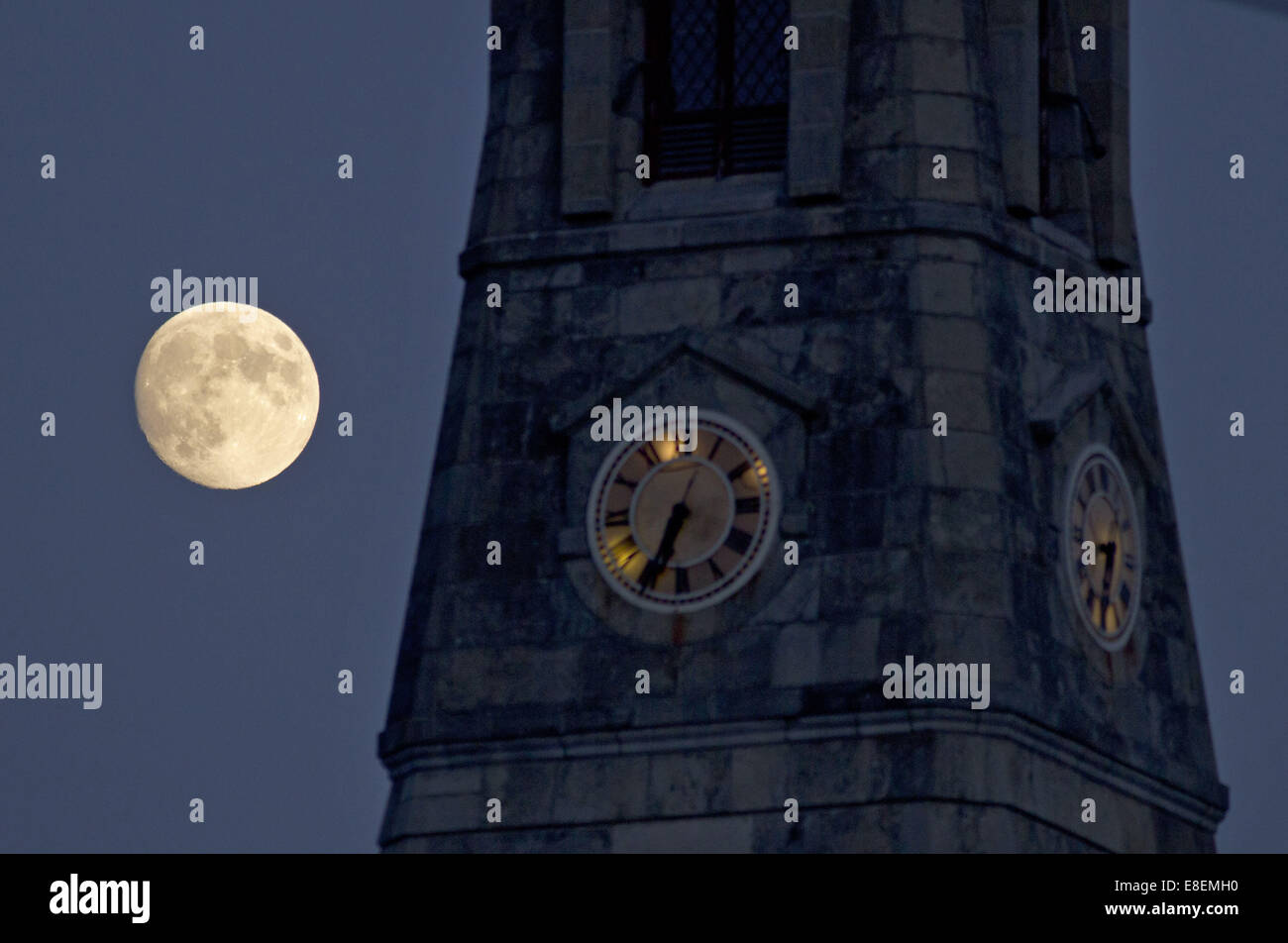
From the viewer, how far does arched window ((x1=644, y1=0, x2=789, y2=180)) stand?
9912 cm

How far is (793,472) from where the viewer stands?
315 feet

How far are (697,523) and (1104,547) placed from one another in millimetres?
7618

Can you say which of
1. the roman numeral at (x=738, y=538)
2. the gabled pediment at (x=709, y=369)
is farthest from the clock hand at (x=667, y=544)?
the gabled pediment at (x=709, y=369)

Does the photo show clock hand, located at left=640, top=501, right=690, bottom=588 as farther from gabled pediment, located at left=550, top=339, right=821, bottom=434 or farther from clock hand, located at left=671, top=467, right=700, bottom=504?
gabled pediment, located at left=550, top=339, right=821, bottom=434

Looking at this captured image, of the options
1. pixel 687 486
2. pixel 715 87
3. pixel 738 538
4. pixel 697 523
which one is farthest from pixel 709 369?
pixel 715 87

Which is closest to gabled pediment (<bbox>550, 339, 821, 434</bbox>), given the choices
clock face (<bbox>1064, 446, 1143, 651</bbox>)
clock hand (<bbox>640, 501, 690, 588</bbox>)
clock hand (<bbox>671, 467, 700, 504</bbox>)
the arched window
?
clock hand (<bbox>671, 467, 700, 504</bbox>)

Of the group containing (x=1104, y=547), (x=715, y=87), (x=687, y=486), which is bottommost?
(x=1104, y=547)

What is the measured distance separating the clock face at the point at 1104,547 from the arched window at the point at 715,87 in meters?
7.85

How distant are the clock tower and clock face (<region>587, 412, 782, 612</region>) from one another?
0.06 metres

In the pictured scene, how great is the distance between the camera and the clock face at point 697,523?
95875mm

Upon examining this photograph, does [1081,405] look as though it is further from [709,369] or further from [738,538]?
[738,538]
